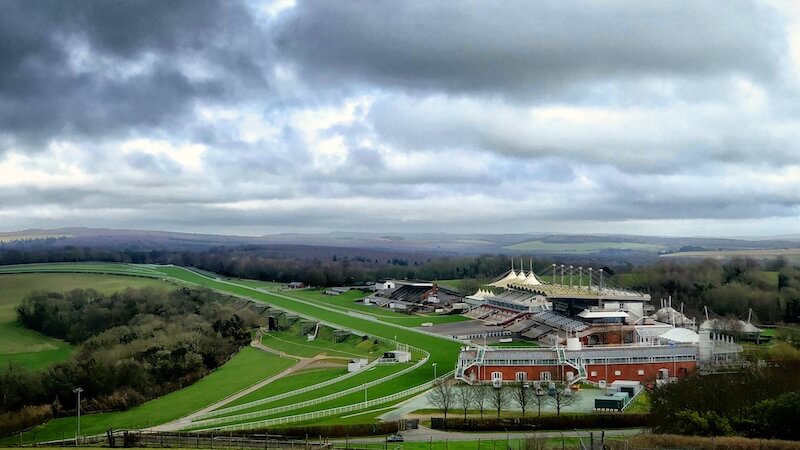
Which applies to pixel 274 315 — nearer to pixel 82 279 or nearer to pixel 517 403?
pixel 82 279

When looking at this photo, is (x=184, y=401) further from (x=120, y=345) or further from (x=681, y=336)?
(x=681, y=336)

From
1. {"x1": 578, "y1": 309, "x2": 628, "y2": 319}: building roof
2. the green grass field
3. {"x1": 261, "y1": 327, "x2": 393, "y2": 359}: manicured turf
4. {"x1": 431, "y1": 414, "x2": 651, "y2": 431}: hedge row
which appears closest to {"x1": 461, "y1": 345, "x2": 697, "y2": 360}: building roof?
{"x1": 578, "y1": 309, "x2": 628, "y2": 319}: building roof

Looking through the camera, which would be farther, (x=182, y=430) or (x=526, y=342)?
(x=526, y=342)

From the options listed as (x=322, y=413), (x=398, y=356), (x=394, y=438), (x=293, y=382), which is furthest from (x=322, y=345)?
(x=394, y=438)

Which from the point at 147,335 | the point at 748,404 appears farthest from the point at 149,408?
the point at 748,404

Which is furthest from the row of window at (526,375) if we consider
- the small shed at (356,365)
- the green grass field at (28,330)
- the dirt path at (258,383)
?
the green grass field at (28,330)

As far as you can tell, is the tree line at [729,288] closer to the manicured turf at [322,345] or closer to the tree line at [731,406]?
the manicured turf at [322,345]
